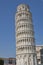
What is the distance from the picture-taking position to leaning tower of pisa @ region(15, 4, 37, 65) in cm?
5250

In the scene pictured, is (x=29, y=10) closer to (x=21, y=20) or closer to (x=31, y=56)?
(x=21, y=20)

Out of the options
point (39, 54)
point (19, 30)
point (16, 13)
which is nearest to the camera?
point (19, 30)

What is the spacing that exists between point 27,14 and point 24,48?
11.7m

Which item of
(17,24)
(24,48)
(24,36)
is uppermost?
(17,24)

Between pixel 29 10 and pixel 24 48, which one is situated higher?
pixel 29 10

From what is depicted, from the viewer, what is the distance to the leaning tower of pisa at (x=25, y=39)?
5250 centimetres

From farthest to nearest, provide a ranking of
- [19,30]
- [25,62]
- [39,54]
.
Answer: [39,54] → [19,30] → [25,62]

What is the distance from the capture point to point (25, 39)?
53.9m

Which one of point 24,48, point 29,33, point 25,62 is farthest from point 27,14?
point 25,62

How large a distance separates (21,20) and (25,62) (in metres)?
13.3

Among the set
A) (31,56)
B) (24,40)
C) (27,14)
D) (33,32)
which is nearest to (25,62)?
(31,56)

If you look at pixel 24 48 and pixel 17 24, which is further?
pixel 17 24

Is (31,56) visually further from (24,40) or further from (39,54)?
(39,54)

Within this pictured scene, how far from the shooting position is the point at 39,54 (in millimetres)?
68750
